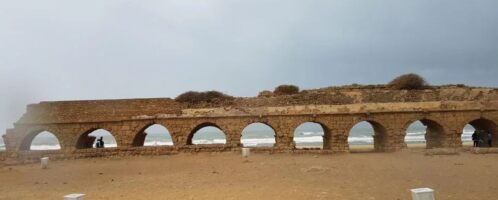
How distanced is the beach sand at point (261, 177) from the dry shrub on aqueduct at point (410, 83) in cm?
478

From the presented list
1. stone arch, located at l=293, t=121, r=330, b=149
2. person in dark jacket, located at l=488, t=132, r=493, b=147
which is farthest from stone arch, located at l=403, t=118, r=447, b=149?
stone arch, located at l=293, t=121, r=330, b=149

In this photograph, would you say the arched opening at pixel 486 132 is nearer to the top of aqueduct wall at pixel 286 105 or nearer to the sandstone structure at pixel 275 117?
the sandstone structure at pixel 275 117

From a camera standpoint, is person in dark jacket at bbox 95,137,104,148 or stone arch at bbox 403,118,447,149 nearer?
stone arch at bbox 403,118,447,149

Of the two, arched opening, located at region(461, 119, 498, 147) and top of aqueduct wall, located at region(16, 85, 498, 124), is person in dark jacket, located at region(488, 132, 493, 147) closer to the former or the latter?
arched opening, located at region(461, 119, 498, 147)

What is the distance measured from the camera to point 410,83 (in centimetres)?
2355

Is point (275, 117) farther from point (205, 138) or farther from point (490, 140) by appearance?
point (205, 138)

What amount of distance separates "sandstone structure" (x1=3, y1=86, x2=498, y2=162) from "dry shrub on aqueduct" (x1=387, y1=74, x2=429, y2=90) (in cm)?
78

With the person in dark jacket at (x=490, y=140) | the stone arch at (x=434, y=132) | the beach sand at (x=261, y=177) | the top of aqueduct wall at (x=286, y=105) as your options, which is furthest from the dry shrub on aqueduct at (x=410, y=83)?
the beach sand at (x=261, y=177)

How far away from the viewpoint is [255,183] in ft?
40.5

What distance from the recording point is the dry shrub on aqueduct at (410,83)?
77.3 ft

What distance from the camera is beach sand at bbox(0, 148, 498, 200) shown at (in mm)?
10633

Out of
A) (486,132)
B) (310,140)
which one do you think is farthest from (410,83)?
(310,140)

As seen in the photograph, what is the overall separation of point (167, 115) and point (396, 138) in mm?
11991

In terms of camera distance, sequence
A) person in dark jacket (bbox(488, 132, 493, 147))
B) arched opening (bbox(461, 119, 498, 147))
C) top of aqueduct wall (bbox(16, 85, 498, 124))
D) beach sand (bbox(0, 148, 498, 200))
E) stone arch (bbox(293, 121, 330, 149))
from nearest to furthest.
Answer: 1. beach sand (bbox(0, 148, 498, 200))
2. top of aqueduct wall (bbox(16, 85, 498, 124))
3. arched opening (bbox(461, 119, 498, 147))
4. person in dark jacket (bbox(488, 132, 493, 147))
5. stone arch (bbox(293, 121, 330, 149))
